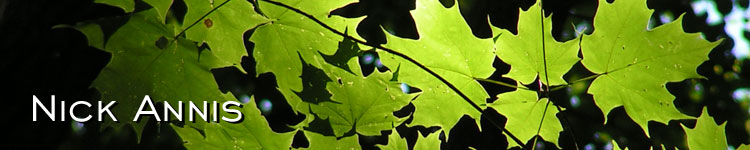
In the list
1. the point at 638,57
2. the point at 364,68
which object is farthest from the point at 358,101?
the point at 364,68

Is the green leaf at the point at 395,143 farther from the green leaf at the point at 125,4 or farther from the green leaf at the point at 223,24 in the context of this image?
the green leaf at the point at 125,4

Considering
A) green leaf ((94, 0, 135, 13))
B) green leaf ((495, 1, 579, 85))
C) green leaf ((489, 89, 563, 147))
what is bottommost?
green leaf ((489, 89, 563, 147))

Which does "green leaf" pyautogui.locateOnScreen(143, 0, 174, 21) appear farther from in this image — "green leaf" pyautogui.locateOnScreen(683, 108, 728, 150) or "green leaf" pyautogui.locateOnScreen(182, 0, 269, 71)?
"green leaf" pyautogui.locateOnScreen(683, 108, 728, 150)

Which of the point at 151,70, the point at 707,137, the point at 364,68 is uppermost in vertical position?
the point at 151,70

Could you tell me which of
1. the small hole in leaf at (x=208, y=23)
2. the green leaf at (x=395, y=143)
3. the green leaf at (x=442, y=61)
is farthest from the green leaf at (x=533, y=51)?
the small hole in leaf at (x=208, y=23)

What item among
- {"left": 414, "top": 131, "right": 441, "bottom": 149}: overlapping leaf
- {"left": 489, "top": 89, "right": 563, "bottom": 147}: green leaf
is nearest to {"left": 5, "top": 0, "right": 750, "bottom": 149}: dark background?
{"left": 489, "top": 89, "right": 563, "bottom": 147}: green leaf

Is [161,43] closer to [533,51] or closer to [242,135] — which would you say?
[242,135]

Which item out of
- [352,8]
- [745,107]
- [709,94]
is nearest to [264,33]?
[352,8]
